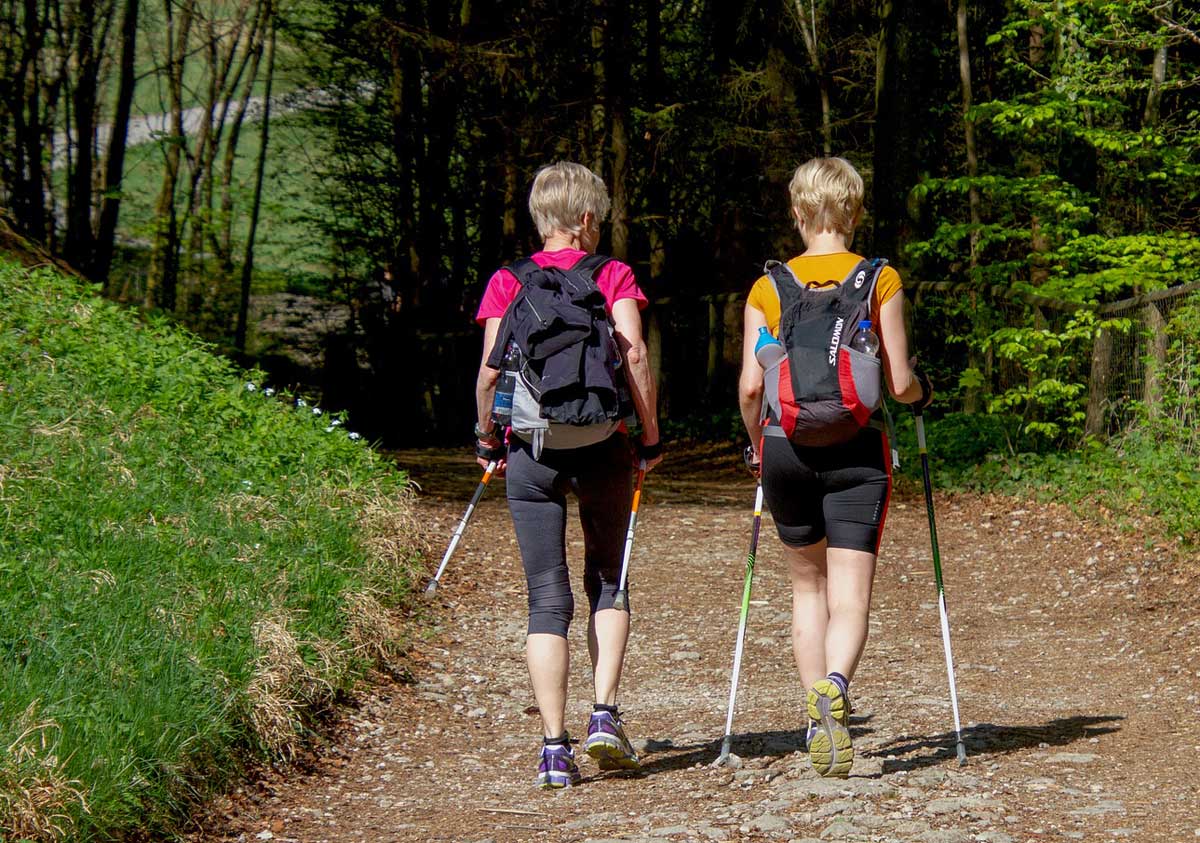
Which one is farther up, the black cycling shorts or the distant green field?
the distant green field

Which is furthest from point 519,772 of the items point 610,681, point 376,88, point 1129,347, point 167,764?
point 376,88

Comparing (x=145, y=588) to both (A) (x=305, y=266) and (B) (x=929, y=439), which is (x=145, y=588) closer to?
(B) (x=929, y=439)

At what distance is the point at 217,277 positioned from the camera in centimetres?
2559

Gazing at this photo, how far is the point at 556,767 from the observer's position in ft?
14.7

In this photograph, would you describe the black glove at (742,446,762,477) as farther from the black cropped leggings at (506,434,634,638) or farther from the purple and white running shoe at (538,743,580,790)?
the purple and white running shoe at (538,743,580,790)

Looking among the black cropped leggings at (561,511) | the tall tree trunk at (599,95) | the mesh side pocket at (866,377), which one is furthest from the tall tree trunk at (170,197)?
the mesh side pocket at (866,377)

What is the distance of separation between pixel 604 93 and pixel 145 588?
1365cm

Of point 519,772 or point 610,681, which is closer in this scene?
point 610,681

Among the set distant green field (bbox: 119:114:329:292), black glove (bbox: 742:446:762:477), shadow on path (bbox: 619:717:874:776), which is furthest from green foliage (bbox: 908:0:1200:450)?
distant green field (bbox: 119:114:329:292)

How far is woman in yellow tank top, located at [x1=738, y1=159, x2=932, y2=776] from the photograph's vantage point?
13.8 feet

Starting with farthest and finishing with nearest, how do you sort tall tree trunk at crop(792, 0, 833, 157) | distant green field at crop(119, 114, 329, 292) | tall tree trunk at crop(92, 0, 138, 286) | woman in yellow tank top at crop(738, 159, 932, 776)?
distant green field at crop(119, 114, 329, 292), tall tree trunk at crop(792, 0, 833, 157), tall tree trunk at crop(92, 0, 138, 286), woman in yellow tank top at crop(738, 159, 932, 776)

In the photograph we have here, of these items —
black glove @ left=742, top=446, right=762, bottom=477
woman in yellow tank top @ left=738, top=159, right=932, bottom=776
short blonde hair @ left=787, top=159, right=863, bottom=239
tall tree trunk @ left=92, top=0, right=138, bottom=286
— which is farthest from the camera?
tall tree trunk @ left=92, top=0, right=138, bottom=286

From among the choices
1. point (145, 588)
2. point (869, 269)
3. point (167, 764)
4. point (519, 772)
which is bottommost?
point (519, 772)

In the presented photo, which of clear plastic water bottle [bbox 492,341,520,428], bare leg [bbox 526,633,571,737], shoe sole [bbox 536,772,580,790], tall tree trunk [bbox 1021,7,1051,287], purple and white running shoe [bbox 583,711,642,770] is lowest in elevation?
shoe sole [bbox 536,772,580,790]
